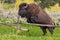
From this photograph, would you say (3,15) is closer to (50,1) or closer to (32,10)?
(32,10)

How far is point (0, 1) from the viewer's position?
117 ft

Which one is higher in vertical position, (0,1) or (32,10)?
(32,10)

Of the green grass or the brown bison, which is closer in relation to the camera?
the green grass

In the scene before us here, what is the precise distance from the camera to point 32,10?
16.2 m

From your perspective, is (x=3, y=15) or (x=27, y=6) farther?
(x=3, y=15)

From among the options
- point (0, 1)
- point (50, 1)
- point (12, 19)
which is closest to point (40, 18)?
point (12, 19)

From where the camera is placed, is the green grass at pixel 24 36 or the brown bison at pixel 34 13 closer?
the green grass at pixel 24 36

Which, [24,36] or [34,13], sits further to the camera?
[34,13]

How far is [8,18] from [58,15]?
504 cm

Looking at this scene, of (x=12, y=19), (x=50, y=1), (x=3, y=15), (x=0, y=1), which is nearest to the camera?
(x=12, y=19)

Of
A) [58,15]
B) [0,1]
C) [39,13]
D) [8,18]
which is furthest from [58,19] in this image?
[0,1]

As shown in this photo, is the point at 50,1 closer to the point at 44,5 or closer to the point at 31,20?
the point at 44,5

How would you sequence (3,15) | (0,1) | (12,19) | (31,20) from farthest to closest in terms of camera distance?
(0,1)
(3,15)
(12,19)
(31,20)

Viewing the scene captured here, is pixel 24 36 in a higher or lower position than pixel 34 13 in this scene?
lower
